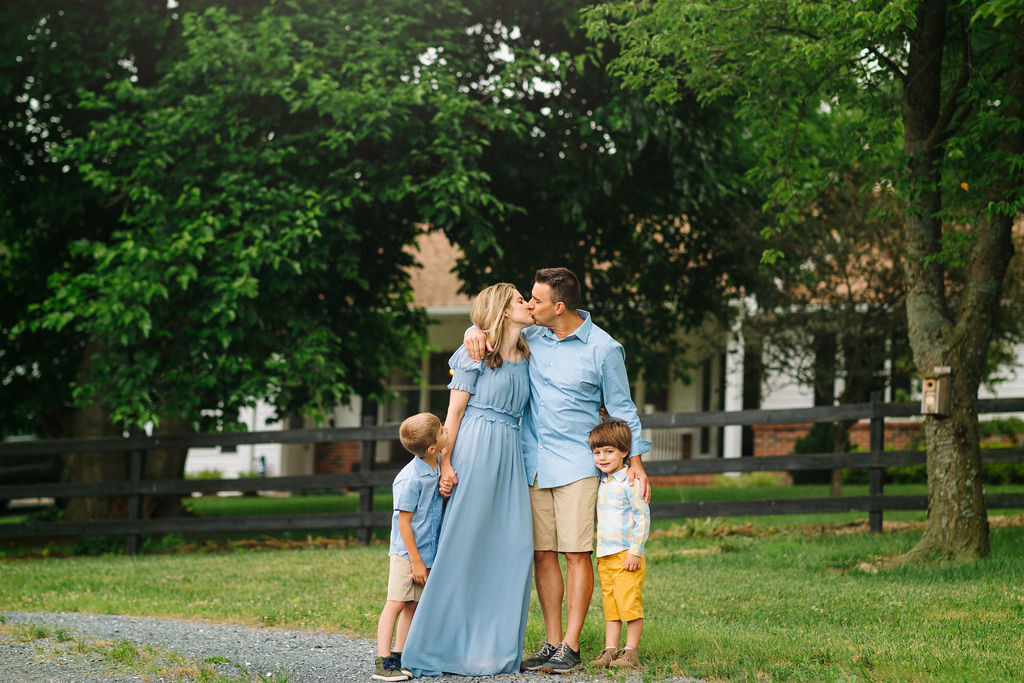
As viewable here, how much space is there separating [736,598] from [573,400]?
2725mm

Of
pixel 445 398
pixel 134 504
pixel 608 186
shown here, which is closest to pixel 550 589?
pixel 608 186

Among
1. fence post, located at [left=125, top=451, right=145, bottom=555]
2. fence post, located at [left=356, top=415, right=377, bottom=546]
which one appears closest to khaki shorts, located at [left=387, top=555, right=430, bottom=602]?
fence post, located at [left=356, top=415, right=377, bottom=546]

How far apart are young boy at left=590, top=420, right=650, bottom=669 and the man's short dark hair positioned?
64 centimetres

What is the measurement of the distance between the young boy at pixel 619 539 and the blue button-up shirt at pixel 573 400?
0.31 ft

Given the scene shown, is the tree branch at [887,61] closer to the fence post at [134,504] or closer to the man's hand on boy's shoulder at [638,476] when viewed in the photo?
the man's hand on boy's shoulder at [638,476]

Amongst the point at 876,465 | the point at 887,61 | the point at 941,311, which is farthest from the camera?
the point at 876,465

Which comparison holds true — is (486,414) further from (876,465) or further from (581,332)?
(876,465)

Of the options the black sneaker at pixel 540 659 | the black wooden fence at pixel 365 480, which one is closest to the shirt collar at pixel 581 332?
the black sneaker at pixel 540 659

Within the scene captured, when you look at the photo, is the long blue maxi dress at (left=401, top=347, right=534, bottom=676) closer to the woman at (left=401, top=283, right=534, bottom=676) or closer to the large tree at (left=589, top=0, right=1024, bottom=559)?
the woman at (left=401, top=283, right=534, bottom=676)

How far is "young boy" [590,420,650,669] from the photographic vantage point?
5.18 m

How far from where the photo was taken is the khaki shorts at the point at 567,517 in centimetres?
524

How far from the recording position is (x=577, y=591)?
5.21 metres

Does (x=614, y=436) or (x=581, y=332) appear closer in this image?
(x=614, y=436)

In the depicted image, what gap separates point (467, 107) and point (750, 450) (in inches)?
509
